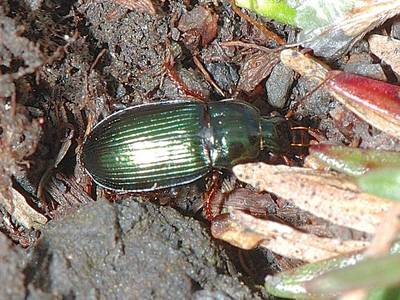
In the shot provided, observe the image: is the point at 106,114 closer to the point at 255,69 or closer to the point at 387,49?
the point at 255,69

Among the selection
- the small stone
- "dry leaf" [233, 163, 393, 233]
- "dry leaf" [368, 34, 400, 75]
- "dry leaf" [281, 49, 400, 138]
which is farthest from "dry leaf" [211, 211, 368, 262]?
"dry leaf" [368, 34, 400, 75]

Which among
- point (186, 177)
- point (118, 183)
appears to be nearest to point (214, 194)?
point (186, 177)

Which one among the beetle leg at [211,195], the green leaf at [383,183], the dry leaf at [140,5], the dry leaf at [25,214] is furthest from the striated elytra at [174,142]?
the green leaf at [383,183]

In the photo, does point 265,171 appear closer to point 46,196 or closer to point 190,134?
point 190,134

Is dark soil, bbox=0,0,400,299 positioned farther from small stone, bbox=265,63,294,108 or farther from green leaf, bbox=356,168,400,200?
green leaf, bbox=356,168,400,200

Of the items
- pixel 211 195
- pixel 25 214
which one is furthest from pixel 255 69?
pixel 25 214
